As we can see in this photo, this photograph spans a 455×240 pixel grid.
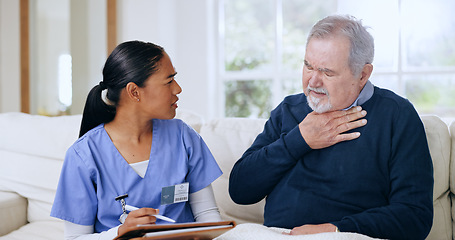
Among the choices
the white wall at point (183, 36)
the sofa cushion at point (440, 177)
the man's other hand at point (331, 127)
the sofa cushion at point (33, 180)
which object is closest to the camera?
the man's other hand at point (331, 127)

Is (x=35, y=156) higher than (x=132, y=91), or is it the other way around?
(x=132, y=91)

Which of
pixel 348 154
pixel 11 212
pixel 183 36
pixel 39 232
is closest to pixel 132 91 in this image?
pixel 348 154

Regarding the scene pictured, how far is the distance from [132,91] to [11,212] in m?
1.10

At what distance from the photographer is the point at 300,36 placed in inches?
155

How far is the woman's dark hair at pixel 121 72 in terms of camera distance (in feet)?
5.03

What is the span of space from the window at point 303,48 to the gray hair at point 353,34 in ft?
7.04

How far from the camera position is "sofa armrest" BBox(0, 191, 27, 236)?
217 cm

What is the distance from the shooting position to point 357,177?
153 centimetres

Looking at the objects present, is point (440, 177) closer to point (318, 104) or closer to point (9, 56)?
point (318, 104)

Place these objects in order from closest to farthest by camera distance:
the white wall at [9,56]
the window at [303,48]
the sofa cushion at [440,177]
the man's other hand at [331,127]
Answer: the man's other hand at [331,127], the sofa cushion at [440,177], the window at [303,48], the white wall at [9,56]

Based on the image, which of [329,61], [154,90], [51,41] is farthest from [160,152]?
[51,41]

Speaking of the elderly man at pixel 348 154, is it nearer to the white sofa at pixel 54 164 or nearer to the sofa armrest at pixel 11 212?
the white sofa at pixel 54 164

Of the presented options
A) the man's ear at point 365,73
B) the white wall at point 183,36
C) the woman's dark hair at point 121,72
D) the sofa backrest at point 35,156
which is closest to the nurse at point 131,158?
the woman's dark hair at point 121,72

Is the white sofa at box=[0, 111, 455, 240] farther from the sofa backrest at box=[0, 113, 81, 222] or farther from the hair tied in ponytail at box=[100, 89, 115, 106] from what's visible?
the hair tied in ponytail at box=[100, 89, 115, 106]
